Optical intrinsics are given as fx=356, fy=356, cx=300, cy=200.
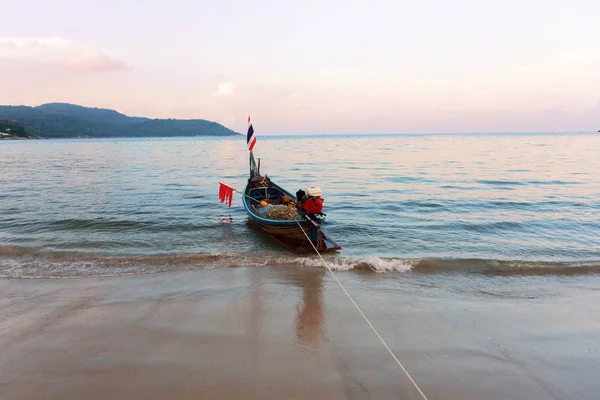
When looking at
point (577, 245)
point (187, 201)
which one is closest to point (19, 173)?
point (187, 201)

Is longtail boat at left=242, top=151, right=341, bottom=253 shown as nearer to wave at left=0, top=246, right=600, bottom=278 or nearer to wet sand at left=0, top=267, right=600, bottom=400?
wave at left=0, top=246, right=600, bottom=278

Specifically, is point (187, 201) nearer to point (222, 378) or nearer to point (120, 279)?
point (120, 279)

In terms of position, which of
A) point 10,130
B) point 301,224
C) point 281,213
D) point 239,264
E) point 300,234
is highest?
point 10,130

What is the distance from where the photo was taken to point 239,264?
10.2 meters

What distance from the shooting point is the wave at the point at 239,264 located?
9.75m

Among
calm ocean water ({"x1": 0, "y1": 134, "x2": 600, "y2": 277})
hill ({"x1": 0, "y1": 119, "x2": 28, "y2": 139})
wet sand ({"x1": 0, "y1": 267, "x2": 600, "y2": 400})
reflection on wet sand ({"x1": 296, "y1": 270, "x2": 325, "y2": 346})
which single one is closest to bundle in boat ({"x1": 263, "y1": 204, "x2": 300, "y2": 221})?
calm ocean water ({"x1": 0, "y1": 134, "x2": 600, "y2": 277})

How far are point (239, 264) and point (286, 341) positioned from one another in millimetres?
4539

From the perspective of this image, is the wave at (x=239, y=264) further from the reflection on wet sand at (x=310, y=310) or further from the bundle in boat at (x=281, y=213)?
the bundle in boat at (x=281, y=213)

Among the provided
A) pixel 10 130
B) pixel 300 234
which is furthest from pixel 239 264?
pixel 10 130

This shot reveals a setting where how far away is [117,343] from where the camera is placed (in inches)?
232

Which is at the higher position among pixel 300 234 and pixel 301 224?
A: pixel 301 224

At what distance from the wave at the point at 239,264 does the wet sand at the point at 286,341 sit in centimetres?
104

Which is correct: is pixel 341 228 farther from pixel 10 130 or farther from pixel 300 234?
pixel 10 130

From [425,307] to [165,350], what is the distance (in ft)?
16.5
